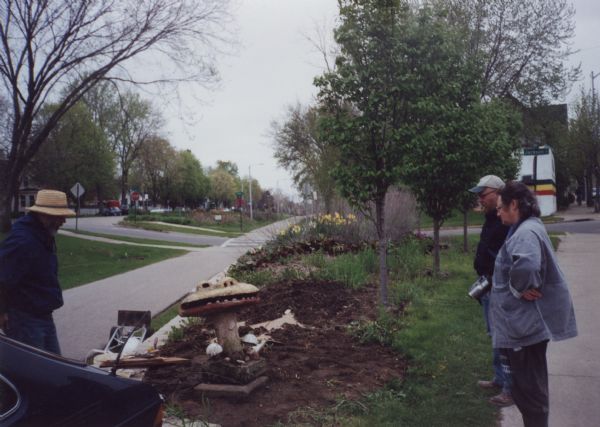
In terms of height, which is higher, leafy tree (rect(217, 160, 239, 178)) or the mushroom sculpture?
leafy tree (rect(217, 160, 239, 178))

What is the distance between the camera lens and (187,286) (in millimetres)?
13570

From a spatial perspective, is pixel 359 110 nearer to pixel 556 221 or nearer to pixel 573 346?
pixel 573 346

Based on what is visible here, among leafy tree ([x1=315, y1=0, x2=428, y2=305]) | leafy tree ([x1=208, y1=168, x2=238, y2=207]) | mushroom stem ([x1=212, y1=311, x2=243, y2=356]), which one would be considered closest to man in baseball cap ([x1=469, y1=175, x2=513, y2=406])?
mushroom stem ([x1=212, y1=311, x2=243, y2=356])

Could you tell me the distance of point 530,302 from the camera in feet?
11.8

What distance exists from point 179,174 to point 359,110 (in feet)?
235

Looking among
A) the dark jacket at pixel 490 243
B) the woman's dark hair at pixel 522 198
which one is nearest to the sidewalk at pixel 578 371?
the dark jacket at pixel 490 243

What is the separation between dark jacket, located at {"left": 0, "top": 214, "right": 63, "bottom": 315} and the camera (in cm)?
434

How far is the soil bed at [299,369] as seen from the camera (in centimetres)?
474

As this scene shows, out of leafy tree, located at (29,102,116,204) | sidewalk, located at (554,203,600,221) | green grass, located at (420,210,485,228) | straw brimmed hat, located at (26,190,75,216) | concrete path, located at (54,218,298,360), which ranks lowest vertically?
concrete path, located at (54,218,298,360)

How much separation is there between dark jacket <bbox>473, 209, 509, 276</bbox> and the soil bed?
53.1 inches

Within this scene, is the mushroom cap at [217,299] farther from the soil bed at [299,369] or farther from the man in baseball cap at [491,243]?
the man in baseball cap at [491,243]

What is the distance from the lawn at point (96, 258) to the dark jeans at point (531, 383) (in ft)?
A: 39.5

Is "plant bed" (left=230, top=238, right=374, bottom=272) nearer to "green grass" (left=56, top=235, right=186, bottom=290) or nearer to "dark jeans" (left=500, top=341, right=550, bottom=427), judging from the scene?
"green grass" (left=56, top=235, right=186, bottom=290)

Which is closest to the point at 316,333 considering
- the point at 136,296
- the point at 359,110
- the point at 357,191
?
the point at 357,191
